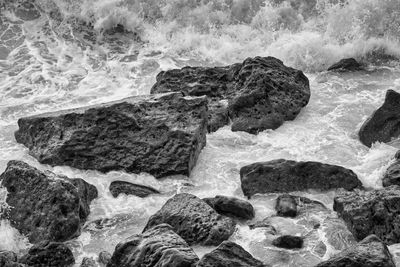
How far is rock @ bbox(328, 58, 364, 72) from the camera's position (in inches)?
483

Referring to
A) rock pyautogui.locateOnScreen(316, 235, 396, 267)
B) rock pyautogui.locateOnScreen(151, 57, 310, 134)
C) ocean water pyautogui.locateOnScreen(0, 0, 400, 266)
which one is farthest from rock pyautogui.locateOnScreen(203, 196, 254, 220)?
rock pyautogui.locateOnScreen(151, 57, 310, 134)

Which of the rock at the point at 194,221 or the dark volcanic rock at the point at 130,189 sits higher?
the rock at the point at 194,221

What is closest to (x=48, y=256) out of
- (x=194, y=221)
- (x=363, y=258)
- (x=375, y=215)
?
(x=194, y=221)

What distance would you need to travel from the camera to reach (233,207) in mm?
7395

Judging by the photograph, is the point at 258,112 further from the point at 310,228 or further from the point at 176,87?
the point at 310,228

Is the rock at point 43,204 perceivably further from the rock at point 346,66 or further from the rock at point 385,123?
the rock at point 346,66

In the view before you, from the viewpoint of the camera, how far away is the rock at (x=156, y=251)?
5801 millimetres

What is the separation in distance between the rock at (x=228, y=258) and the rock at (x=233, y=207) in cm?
135

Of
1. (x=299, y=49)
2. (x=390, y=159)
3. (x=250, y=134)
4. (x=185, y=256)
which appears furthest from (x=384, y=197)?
(x=299, y=49)

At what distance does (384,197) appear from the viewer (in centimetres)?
683

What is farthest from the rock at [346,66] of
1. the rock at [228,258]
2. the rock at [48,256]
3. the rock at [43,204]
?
the rock at [48,256]

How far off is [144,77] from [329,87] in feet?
12.7

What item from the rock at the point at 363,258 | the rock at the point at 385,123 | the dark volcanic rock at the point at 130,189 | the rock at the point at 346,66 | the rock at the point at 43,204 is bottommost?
the dark volcanic rock at the point at 130,189

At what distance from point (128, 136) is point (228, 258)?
371 centimetres
